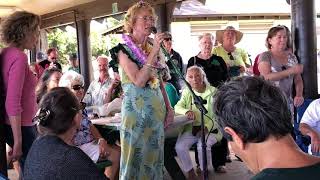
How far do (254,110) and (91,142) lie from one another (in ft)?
7.94

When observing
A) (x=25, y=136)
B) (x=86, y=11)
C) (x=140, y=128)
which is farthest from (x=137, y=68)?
(x=86, y=11)

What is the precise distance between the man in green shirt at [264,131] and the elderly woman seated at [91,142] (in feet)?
6.77

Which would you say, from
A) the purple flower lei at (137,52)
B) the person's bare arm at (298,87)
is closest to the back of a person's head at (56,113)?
the purple flower lei at (137,52)

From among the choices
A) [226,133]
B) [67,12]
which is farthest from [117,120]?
[67,12]

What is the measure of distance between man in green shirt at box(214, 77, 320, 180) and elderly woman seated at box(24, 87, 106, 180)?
686 millimetres

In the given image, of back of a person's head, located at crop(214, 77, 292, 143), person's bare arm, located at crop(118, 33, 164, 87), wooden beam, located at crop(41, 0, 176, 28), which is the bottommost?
back of a person's head, located at crop(214, 77, 292, 143)

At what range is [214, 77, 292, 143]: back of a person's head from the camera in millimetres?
1103

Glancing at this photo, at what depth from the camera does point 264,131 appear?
1103 mm

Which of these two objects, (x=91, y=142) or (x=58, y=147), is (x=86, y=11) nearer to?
(x=91, y=142)

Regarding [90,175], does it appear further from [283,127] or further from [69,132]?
[283,127]

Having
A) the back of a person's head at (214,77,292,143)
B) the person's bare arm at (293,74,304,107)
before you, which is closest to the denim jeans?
the back of a person's head at (214,77,292,143)

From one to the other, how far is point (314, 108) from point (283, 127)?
→ 1885 mm

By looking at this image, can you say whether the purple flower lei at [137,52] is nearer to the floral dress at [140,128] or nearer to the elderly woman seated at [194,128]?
the floral dress at [140,128]

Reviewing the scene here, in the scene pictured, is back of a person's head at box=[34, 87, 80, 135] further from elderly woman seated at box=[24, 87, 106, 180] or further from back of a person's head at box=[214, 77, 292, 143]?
back of a person's head at box=[214, 77, 292, 143]
